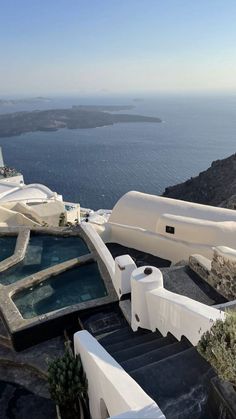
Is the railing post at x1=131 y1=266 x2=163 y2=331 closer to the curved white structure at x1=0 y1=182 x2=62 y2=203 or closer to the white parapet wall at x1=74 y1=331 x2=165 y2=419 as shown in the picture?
the white parapet wall at x1=74 y1=331 x2=165 y2=419

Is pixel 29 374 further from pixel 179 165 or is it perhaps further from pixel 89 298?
pixel 179 165

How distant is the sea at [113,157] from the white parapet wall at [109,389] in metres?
67.2

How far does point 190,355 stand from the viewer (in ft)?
17.1

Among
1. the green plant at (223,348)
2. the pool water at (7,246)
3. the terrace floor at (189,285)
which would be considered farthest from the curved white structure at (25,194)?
the green plant at (223,348)

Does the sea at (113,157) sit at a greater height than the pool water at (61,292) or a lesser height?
lesser

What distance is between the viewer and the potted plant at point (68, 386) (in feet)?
19.2

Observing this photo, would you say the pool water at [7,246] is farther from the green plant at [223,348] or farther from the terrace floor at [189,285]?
the green plant at [223,348]

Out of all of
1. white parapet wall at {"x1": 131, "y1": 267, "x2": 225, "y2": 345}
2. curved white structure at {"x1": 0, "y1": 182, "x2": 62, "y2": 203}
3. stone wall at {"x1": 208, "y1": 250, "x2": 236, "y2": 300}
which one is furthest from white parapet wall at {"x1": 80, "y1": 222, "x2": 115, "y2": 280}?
curved white structure at {"x1": 0, "y1": 182, "x2": 62, "y2": 203}

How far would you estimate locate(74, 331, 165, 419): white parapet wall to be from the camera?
13.0ft

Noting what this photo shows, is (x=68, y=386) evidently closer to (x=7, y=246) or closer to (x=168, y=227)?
(x=7, y=246)

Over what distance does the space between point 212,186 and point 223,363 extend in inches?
1556

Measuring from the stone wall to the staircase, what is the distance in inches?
96.0

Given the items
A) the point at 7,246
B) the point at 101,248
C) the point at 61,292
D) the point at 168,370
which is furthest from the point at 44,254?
the point at 168,370

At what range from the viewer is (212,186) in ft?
138
